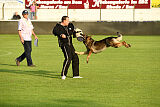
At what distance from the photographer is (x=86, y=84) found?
12.2 meters

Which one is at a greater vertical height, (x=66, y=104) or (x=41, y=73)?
(x=66, y=104)

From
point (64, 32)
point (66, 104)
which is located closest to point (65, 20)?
point (64, 32)

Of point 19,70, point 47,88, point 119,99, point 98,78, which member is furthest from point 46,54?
point 119,99

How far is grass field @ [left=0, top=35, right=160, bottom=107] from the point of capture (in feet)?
32.5

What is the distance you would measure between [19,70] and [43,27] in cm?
2001

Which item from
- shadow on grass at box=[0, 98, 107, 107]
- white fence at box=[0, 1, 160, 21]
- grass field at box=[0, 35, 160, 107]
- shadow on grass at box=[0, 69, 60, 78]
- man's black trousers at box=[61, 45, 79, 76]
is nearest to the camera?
shadow on grass at box=[0, 98, 107, 107]

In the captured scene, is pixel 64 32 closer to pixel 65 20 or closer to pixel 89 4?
pixel 65 20

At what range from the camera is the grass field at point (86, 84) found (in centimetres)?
990

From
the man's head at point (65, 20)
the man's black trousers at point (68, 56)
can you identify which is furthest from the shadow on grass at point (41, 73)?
the man's head at point (65, 20)

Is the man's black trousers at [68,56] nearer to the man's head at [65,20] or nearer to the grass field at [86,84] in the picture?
the grass field at [86,84]

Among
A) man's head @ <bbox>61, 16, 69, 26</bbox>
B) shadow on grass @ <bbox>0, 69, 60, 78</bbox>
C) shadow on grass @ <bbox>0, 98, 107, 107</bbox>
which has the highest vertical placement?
man's head @ <bbox>61, 16, 69, 26</bbox>

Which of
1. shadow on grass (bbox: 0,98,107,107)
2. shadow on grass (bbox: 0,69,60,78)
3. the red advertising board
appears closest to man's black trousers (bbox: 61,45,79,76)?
shadow on grass (bbox: 0,69,60,78)

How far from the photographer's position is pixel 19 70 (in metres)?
15.3

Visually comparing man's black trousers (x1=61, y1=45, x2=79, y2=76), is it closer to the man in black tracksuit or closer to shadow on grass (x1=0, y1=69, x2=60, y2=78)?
the man in black tracksuit
